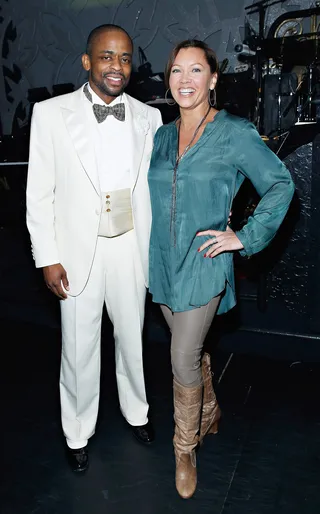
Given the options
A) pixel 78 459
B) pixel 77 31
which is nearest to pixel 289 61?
pixel 77 31

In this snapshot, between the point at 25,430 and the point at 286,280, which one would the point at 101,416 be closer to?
the point at 25,430

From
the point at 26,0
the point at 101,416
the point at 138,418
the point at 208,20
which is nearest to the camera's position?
the point at 138,418

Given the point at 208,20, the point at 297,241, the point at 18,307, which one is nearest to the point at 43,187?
the point at 297,241

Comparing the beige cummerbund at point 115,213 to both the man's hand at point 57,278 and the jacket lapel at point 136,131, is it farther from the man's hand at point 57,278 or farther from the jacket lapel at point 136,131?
the man's hand at point 57,278

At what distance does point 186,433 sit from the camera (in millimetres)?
1884

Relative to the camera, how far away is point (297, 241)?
121 inches

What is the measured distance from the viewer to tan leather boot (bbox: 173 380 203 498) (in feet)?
6.11

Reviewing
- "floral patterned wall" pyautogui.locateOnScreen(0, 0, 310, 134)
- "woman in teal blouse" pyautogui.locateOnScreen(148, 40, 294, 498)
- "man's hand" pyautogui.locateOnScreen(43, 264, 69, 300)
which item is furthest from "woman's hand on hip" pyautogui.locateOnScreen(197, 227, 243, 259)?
"floral patterned wall" pyautogui.locateOnScreen(0, 0, 310, 134)

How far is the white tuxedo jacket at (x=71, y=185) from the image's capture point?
5.89ft

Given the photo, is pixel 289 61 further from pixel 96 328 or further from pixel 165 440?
pixel 165 440

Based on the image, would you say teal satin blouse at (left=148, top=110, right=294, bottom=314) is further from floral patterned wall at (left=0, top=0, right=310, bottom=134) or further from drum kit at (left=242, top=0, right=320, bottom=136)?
floral patterned wall at (left=0, top=0, right=310, bottom=134)

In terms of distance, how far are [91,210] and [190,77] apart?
1.98 ft

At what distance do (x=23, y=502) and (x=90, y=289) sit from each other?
0.86m

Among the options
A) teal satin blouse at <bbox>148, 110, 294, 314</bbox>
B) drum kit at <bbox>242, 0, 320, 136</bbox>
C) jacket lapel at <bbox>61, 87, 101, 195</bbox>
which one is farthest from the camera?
drum kit at <bbox>242, 0, 320, 136</bbox>
